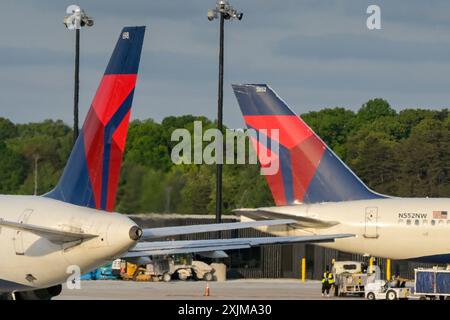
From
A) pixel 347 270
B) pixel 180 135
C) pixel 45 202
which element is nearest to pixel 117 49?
pixel 45 202

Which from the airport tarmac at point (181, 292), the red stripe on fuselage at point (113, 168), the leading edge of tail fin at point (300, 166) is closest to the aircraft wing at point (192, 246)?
the red stripe on fuselage at point (113, 168)

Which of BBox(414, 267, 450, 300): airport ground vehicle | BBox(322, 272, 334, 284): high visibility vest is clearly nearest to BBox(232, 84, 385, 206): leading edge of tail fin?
BBox(322, 272, 334, 284): high visibility vest

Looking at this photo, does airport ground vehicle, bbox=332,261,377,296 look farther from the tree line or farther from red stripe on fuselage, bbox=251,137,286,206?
the tree line

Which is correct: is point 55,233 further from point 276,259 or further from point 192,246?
point 276,259

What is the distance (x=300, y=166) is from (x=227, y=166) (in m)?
51.8

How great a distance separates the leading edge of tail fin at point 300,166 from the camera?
161 ft

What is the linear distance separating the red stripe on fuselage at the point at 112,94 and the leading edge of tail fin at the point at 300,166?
25.3 metres

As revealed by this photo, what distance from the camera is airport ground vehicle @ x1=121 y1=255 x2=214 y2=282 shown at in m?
65.3

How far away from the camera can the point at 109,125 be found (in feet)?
79.3

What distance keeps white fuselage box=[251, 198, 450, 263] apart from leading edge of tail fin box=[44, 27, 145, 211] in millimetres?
23432

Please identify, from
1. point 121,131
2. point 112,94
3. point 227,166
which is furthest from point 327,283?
point 227,166
